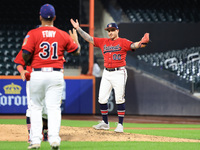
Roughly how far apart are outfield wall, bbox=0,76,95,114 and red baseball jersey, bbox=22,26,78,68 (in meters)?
8.52

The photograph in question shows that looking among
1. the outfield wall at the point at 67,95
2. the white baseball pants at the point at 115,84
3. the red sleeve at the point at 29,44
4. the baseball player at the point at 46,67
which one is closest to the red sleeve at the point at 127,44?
the white baseball pants at the point at 115,84

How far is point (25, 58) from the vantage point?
5008 mm

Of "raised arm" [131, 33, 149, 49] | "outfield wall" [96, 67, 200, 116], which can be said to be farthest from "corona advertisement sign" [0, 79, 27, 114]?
"raised arm" [131, 33, 149, 49]

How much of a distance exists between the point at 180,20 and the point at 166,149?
11541mm

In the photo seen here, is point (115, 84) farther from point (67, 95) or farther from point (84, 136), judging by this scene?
point (67, 95)

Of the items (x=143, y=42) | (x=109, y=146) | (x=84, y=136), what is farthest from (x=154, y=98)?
(x=109, y=146)

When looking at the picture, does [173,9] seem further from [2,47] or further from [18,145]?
[18,145]

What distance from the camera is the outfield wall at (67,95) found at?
13477 mm

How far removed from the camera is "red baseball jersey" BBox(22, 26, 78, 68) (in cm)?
497

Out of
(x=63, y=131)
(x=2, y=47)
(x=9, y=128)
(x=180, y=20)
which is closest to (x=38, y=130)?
(x=63, y=131)

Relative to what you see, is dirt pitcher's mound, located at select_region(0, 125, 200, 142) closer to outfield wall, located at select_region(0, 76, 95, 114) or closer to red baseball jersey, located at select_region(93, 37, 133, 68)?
red baseball jersey, located at select_region(93, 37, 133, 68)

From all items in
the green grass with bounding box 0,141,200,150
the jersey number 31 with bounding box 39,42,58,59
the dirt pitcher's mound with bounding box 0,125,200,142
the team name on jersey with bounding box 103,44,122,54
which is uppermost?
the team name on jersey with bounding box 103,44,122,54

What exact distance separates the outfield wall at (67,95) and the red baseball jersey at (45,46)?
336 inches

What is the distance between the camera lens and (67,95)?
44.6ft
